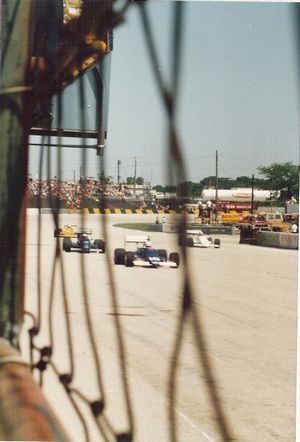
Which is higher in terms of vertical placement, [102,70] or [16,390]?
[102,70]

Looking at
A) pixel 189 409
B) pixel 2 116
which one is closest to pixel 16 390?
pixel 2 116

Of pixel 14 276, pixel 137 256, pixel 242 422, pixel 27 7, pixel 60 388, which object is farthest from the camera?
pixel 137 256

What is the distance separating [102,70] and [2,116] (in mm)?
1148

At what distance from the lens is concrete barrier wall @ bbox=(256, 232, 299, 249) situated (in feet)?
39.1

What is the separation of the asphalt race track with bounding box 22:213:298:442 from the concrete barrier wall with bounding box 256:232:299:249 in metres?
4.26

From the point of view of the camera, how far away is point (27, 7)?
2.29 m

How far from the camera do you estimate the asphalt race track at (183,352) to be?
271cm

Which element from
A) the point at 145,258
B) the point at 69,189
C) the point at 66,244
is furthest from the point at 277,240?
the point at 69,189

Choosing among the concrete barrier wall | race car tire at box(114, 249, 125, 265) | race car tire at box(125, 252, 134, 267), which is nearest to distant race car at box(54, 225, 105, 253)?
race car tire at box(114, 249, 125, 265)

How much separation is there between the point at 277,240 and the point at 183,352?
9198 millimetres

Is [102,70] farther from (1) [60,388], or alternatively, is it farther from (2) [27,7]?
(1) [60,388]

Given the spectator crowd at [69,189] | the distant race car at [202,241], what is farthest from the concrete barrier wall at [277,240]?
the spectator crowd at [69,189]

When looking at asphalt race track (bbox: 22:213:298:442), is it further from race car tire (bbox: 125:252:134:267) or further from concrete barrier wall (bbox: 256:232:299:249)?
concrete barrier wall (bbox: 256:232:299:249)

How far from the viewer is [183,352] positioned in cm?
378
